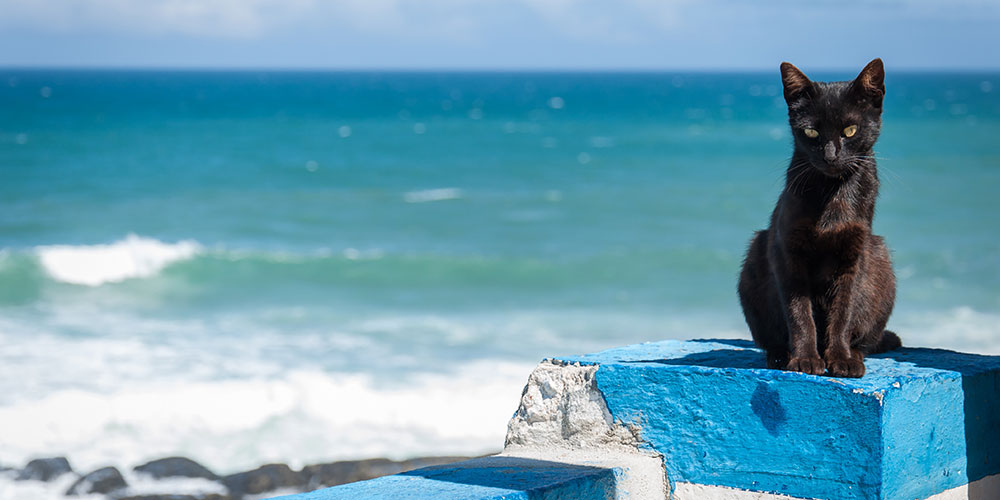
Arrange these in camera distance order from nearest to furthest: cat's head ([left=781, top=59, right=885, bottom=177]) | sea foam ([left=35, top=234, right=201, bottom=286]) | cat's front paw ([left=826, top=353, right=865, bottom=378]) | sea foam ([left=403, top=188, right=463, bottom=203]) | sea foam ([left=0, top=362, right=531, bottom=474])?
1. cat's front paw ([left=826, top=353, right=865, bottom=378])
2. cat's head ([left=781, top=59, right=885, bottom=177])
3. sea foam ([left=0, top=362, right=531, bottom=474])
4. sea foam ([left=35, top=234, right=201, bottom=286])
5. sea foam ([left=403, top=188, right=463, bottom=203])

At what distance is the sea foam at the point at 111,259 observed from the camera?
639 inches

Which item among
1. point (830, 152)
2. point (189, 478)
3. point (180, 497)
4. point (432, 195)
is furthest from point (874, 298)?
point (432, 195)

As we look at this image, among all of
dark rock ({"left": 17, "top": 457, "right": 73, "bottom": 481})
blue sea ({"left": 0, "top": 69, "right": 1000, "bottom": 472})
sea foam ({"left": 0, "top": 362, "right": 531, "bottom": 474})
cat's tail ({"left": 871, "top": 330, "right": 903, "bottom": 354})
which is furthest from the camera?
blue sea ({"left": 0, "top": 69, "right": 1000, "bottom": 472})

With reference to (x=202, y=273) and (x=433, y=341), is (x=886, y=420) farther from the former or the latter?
(x=202, y=273)

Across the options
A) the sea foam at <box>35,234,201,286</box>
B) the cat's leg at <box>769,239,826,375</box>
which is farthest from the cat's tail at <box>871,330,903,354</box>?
the sea foam at <box>35,234,201,286</box>

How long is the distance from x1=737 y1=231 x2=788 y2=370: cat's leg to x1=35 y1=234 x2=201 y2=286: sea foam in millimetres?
14094

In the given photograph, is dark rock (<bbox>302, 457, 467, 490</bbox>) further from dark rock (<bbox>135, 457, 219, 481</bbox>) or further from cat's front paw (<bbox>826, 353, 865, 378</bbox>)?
cat's front paw (<bbox>826, 353, 865, 378</bbox>)

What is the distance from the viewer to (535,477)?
106 inches

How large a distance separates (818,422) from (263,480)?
5873 millimetres

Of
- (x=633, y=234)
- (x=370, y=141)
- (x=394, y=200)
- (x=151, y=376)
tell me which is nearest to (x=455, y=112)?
(x=370, y=141)

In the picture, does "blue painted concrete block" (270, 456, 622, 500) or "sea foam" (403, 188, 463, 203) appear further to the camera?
"sea foam" (403, 188, 463, 203)

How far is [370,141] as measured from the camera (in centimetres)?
4134

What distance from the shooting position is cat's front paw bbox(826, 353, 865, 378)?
269 cm

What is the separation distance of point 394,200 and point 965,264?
12.8 metres
